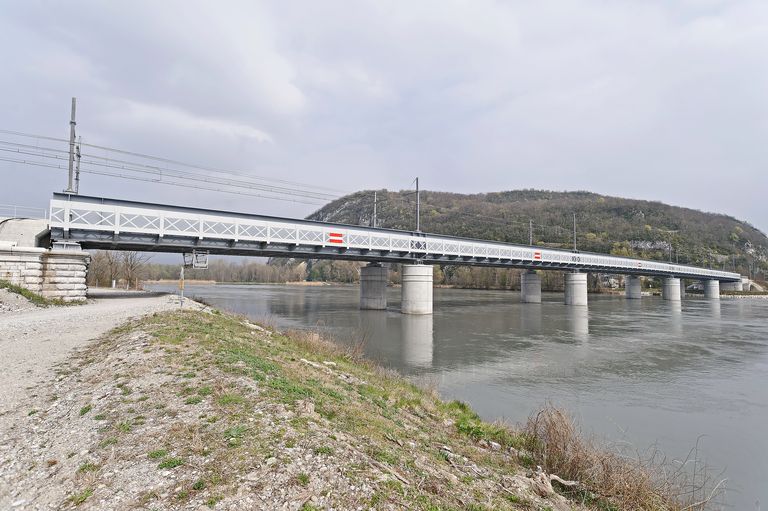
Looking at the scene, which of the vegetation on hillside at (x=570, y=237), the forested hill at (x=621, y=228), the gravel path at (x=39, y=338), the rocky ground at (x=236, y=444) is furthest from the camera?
the forested hill at (x=621, y=228)

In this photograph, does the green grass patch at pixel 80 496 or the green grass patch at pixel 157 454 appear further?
the green grass patch at pixel 157 454

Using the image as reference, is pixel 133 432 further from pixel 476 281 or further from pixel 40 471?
pixel 476 281

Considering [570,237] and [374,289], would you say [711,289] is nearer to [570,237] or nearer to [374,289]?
[570,237]

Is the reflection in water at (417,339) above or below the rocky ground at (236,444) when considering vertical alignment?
below

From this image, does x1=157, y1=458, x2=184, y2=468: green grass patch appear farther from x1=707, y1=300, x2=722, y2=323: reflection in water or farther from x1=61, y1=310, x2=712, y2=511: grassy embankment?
x1=707, y1=300, x2=722, y2=323: reflection in water

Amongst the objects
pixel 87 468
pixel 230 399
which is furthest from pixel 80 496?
pixel 230 399

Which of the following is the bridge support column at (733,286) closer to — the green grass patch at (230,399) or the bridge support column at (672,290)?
the bridge support column at (672,290)

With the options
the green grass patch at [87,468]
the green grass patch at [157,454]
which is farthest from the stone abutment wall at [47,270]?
the green grass patch at [157,454]

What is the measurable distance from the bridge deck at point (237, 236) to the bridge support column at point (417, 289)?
120 centimetres

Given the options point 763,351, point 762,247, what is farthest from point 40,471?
point 762,247

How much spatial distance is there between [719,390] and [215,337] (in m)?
17.5

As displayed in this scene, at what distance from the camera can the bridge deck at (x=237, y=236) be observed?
78.9 ft

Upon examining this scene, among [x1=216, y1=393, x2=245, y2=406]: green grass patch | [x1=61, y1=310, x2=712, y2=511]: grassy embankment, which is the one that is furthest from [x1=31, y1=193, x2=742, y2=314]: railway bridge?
[x1=216, y1=393, x2=245, y2=406]: green grass patch

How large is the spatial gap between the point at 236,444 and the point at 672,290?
91256mm
